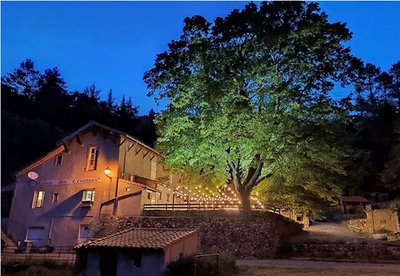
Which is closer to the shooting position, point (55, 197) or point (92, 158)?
point (92, 158)

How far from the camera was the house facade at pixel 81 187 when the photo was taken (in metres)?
25.4

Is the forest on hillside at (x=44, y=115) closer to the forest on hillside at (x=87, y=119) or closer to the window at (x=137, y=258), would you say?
the forest on hillside at (x=87, y=119)

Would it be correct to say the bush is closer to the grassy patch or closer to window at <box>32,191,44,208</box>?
the grassy patch

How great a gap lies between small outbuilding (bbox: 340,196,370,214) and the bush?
1280 inches

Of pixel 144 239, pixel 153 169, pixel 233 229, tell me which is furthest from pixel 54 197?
pixel 144 239

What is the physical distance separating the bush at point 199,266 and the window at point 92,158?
51.1ft

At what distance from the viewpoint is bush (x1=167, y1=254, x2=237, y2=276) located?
12820mm

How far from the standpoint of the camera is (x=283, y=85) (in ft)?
67.5

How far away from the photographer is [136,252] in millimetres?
13758

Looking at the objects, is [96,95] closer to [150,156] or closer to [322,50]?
[150,156]

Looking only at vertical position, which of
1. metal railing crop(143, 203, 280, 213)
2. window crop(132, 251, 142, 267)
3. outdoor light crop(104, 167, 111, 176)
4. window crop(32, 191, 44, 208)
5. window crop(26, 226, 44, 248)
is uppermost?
outdoor light crop(104, 167, 111, 176)

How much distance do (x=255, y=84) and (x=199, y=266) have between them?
486 inches

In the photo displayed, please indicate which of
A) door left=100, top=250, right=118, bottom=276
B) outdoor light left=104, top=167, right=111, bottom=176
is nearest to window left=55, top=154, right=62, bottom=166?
outdoor light left=104, top=167, right=111, bottom=176

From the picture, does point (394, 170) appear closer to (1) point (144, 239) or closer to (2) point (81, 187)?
(1) point (144, 239)
